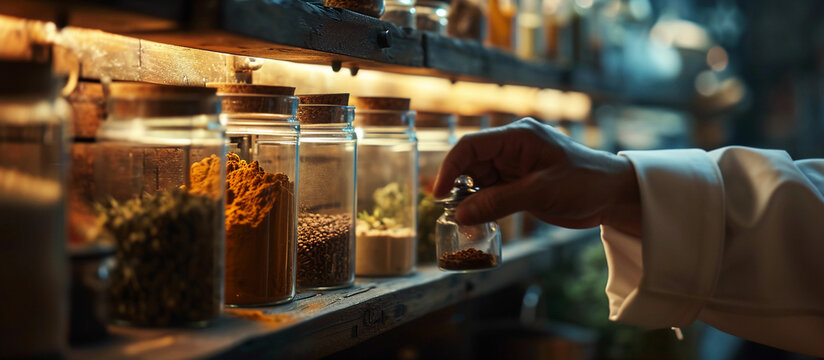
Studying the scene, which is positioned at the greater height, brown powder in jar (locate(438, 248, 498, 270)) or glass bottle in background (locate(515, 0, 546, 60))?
glass bottle in background (locate(515, 0, 546, 60))

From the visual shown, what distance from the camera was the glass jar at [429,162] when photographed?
1359 millimetres

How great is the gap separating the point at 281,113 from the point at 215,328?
0.28 meters

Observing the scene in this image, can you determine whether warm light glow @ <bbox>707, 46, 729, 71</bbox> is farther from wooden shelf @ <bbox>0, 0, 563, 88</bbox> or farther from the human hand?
the human hand

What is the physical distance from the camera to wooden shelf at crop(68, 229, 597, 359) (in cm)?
68

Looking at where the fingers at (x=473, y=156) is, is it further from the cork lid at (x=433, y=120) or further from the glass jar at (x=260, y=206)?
the cork lid at (x=433, y=120)

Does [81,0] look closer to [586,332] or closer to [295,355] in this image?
[295,355]

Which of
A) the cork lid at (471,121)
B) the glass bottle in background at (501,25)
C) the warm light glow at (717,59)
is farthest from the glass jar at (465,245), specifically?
the warm light glow at (717,59)

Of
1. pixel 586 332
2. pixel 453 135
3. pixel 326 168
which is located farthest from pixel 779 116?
pixel 326 168

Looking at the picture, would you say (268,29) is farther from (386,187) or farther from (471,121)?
(471,121)

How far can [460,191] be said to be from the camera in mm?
943

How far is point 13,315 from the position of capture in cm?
58

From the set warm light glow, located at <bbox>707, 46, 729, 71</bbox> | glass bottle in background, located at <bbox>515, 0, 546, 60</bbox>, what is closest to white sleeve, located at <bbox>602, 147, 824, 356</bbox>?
glass bottle in background, located at <bbox>515, 0, 546, 60</bbox>

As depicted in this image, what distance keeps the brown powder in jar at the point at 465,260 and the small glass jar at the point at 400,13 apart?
414 millimetres

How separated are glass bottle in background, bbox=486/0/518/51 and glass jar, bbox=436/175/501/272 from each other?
0.79 metres
